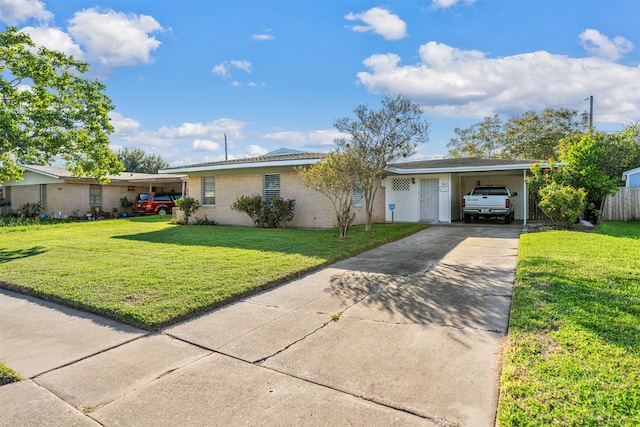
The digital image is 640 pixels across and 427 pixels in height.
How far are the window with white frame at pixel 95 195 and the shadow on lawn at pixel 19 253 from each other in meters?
15.3

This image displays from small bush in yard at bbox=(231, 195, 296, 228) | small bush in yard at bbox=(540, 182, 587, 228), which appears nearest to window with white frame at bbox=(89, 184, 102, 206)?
small bush in yard at bbox=(231, 195, 296, 228)

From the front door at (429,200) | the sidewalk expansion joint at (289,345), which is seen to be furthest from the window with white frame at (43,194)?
the sidewalk expansion joint at (289,345)

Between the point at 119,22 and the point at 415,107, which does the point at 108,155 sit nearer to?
the point at 119,22

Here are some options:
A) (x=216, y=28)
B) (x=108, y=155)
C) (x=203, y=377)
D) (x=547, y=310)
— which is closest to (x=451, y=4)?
(x=216, y=28)

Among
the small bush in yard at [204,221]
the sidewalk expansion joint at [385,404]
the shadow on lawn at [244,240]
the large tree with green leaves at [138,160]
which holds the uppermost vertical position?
the large tree with green leaves at [138,160]

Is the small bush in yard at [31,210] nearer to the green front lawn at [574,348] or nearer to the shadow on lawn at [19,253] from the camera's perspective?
the shadow on lawn at [19,253]

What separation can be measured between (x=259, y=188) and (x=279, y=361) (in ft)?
41.0

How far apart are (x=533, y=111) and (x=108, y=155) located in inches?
1210

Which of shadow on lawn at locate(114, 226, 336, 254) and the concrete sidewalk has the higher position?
shadow on lawn at locate(114, 226, 336, 254)

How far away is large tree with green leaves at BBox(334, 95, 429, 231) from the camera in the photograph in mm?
10898

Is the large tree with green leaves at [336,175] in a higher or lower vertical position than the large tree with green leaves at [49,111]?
lower

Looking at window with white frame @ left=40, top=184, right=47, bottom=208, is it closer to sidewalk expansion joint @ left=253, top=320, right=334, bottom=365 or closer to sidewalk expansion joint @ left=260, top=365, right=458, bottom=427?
sidewalk expansion joint @ left=253, top=320, right=334, bottom=365

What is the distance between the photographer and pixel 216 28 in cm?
1138

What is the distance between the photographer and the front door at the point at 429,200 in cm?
1642
